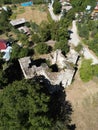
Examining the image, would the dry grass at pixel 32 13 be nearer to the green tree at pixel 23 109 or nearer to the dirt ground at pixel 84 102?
the dirt ground at pixel 84 102

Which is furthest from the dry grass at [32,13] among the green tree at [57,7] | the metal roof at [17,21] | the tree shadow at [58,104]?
the tree shadow at [58,104]

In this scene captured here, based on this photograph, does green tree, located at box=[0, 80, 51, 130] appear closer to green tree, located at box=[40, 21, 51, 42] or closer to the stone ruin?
the stone ruin

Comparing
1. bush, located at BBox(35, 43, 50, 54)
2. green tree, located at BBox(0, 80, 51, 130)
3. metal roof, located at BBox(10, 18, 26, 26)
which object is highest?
green tree, located at BBox(0, 80, 51, 130)

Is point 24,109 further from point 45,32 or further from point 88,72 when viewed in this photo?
point 45,32

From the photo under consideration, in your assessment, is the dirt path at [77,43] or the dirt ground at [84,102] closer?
the dirt ground at [84,102]

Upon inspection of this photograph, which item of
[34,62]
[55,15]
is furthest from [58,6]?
[34,62]

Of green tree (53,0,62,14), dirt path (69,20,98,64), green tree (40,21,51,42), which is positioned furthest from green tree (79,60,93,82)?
green tree (53,0,62,14)
